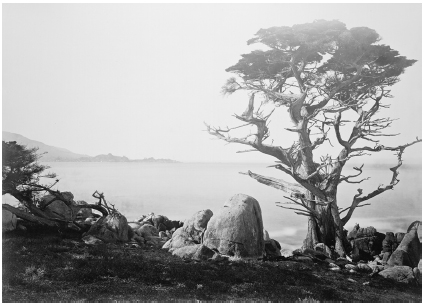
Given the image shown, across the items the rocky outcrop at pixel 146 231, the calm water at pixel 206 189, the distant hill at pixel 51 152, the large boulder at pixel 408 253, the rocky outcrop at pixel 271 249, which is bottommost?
the rocky outcrop at pixel 146 231

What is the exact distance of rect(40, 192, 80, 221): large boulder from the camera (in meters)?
16.8

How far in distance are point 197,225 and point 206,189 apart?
8.16 feet

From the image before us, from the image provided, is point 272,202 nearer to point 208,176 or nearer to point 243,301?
point 208,176

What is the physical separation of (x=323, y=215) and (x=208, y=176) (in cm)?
500

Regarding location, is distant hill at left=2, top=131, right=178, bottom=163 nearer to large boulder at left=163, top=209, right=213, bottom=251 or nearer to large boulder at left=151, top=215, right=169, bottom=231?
large boulder at left=163, top=209, right=213, bottom=251

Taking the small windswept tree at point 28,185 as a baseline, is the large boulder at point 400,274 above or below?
below

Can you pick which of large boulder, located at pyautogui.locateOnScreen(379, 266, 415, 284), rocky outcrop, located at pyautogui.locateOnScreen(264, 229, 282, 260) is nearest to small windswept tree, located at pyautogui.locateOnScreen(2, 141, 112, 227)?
rocky outcrop, located at pyautogui.locateOnScreen(264, 229, 282, 260)

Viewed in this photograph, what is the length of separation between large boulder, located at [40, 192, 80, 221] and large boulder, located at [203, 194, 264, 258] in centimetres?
669

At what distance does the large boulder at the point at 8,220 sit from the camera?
1450 centimetres

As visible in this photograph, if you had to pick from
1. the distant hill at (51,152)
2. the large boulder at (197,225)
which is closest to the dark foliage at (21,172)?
the distant hill at (51,152)

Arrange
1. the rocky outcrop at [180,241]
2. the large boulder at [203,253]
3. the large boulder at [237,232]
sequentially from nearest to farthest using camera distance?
the large boulder at [203,253]
the large boulder at [237,232]
the rocky outcrop at [180,241]

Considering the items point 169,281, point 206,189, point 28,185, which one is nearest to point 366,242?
point 206,189

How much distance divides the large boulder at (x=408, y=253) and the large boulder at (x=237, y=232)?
15.9 ft

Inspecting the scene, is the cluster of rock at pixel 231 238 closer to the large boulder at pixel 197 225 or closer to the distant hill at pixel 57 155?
the large boulder at pixel 197 225
